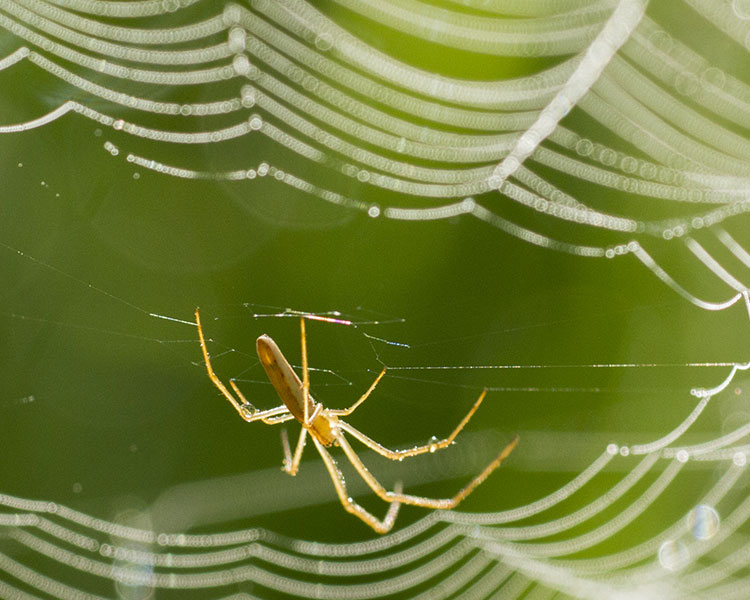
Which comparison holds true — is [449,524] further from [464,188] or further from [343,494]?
[464,188]

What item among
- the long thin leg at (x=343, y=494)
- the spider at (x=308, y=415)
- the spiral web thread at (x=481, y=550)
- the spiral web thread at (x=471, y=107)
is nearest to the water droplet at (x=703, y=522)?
the spiral web thread at (x=481, y=550)

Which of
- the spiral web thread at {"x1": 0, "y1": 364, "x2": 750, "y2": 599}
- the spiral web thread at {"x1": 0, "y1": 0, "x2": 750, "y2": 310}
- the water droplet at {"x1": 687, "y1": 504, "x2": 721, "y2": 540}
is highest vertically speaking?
the spiral web thread at {"x1": 0, "y1": 0, "x2": 750, "y2": 310}

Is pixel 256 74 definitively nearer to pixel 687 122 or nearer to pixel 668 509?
pixel 687 122

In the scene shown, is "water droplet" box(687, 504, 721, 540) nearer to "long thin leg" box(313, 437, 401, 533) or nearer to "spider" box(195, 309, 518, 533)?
"spider" box(195, 309, 518, 533)

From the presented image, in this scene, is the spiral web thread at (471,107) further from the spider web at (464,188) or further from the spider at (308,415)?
the spider at (308,415)

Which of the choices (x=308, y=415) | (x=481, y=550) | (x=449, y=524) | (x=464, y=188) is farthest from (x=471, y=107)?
(x=481, y=550)

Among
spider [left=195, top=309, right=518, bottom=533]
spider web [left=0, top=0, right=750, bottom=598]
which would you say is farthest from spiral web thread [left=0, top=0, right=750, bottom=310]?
spider [left=195, top=309, right=518, bottom=533]

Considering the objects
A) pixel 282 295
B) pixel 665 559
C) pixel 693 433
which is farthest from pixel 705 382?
pixel 282 295
